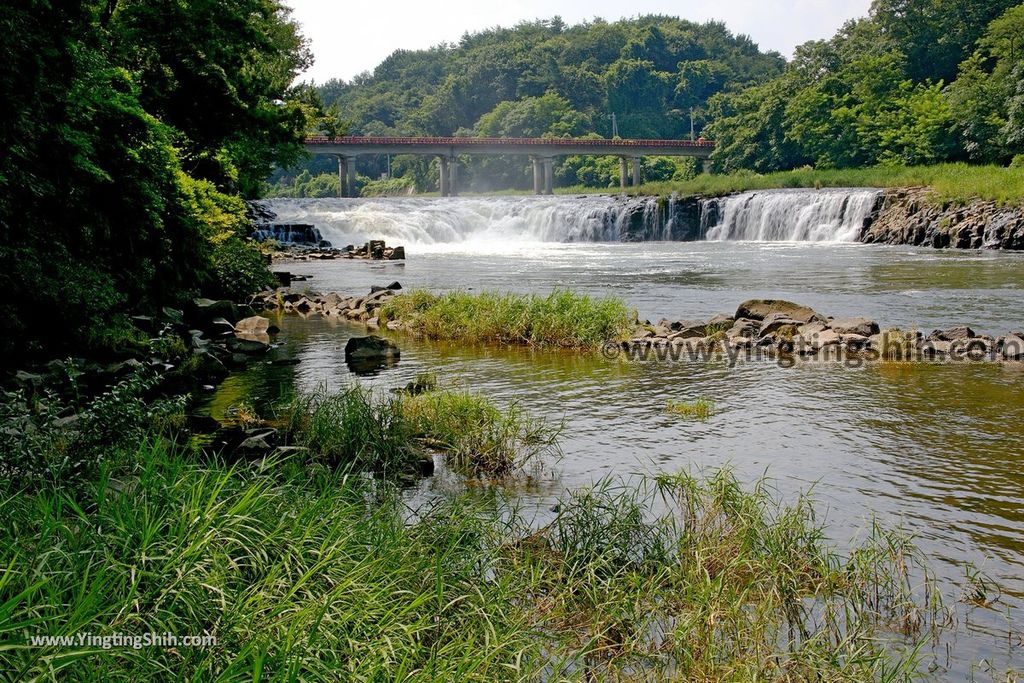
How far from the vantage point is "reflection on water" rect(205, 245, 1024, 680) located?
6172 millimetres

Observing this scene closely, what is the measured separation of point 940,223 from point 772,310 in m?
23.9

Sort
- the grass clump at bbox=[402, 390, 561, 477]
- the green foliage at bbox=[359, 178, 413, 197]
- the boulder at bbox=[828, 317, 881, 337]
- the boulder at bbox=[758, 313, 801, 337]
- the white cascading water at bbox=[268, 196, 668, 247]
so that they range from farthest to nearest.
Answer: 1. the green foliage at bbox=[359, 178, 413, 197]
2. the white cascading water at bbox=[268, 196, 668, 247]
3. the boulder at bbox=[758, 313, 801, 337]
4. the boulder at bbox=[828, 317, 881, 337]
5. the grass clump at bbox=[402, 390, 561, 477]

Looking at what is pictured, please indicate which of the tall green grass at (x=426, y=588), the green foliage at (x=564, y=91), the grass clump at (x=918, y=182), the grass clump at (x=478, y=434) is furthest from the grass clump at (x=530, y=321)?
the green foliage at (x=564, y=91)

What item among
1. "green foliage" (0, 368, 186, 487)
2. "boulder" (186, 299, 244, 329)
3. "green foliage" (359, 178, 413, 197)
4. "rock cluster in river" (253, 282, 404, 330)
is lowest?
"rock cluster in river" (253, 282, 404, 330)

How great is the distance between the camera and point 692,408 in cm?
984

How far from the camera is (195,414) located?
9.52 m

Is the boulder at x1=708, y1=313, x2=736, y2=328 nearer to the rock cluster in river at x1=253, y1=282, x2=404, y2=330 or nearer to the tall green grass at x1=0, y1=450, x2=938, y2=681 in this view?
the rock cluster in river at x1=253, y1=282, x2=404, y2=330

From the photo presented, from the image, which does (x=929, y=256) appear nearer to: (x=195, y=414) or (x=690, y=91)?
(x=195, y=414)

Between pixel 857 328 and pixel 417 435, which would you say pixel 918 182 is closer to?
pixel 857 328

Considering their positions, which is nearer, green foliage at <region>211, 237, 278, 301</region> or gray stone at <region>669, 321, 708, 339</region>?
gray stone at <region>669, 321, 708, 339</region>

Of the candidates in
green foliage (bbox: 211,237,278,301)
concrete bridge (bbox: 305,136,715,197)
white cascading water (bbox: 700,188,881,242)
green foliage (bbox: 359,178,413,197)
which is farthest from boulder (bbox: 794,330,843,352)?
green foliage (bbox: 359,178,413,197)

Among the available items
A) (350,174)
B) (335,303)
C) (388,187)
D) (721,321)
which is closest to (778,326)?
(721,321)

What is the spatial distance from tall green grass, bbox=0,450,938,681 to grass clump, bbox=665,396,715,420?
3471 millimetres

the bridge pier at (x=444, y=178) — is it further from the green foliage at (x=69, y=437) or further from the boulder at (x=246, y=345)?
the green foliage at (x=69, y=437)
